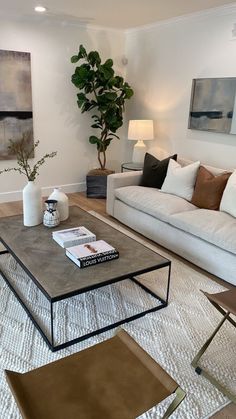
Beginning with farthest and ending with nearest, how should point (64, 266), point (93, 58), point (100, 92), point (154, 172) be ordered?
1. point (100, 92)
2. point (93, 58)
3. point (154, 172)
4. point (64, 266)

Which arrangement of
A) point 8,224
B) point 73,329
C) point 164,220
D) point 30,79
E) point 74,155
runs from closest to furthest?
point 73,329, point 8,224, point 164,220, point 30,79, point 74,155

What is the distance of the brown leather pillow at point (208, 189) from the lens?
3.25m

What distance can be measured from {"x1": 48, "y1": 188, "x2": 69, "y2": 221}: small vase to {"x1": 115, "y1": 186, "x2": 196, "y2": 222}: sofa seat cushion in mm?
936

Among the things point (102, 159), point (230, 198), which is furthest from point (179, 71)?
point (230, 198)

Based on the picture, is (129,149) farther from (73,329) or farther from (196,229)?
(73,329)

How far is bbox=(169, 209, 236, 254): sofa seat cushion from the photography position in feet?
8.66

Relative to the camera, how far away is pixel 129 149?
5426 mm

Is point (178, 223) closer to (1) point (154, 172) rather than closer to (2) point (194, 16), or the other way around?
(1) point (154, 172)

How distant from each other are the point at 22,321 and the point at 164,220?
163 cm

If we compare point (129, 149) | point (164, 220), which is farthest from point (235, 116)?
point (129, 149)

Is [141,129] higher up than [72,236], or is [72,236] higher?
[141,129]

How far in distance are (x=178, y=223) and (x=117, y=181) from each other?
3.84 ft

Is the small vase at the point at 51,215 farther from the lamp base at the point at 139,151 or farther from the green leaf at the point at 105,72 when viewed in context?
the green leaf at the point at 105,72

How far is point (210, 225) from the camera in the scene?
9.23ft
